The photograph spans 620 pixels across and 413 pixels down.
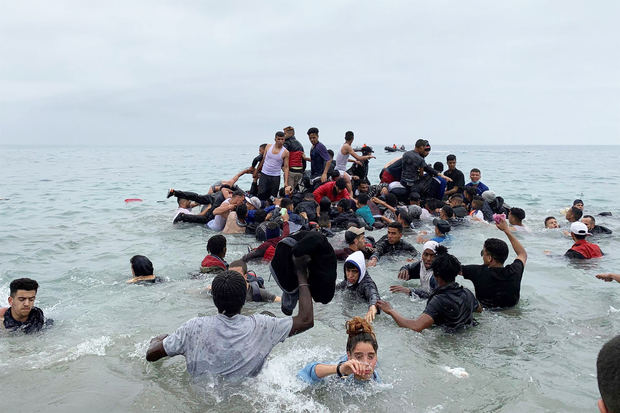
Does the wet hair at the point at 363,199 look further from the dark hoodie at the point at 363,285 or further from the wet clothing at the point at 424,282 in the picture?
the dark hoodie at the point at 363,285

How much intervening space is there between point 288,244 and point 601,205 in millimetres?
20623

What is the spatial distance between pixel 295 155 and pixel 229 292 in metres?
10.1

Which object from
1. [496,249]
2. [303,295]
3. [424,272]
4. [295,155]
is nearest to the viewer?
[303,295]

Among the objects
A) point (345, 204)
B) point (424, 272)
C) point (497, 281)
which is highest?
point (345, 204)

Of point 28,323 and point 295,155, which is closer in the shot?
point 28,323

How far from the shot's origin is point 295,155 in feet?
44.5

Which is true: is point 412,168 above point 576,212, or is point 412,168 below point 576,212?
above

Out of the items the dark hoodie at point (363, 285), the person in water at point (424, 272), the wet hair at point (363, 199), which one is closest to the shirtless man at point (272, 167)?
the wet hair at point (363, 199)

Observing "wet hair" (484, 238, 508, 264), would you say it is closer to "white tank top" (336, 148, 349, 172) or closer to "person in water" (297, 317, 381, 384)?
"person in water" (297, 317, 381, 384)

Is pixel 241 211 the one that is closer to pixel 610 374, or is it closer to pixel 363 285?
pixel 363 285

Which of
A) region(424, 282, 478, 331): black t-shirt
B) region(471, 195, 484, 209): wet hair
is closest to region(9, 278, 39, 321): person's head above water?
region(424, 282, 478, 331): black t-shirt

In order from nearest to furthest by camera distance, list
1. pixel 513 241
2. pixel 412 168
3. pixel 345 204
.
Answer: pixel 513 241 → pixel 345 204 → pixel 412 168

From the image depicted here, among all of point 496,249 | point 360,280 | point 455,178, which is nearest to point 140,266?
point 360,280

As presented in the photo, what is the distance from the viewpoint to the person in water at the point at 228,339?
3781 mm
